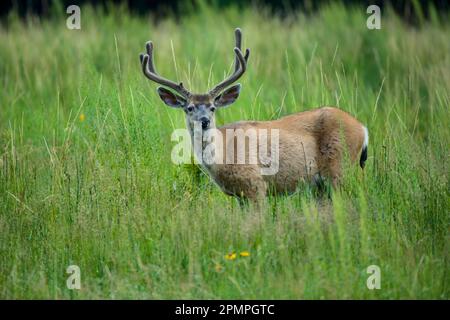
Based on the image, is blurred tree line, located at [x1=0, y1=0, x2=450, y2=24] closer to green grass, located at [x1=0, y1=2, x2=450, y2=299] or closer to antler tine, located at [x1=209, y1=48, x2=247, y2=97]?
green grass, located at [x1=0, y1=2, x2=450, y2=299]

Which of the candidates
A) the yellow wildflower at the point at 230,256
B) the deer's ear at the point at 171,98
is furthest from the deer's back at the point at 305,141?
the yellow wildflower at the point at 230,256

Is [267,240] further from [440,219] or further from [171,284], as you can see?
[440,219]

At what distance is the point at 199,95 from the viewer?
22.2ft

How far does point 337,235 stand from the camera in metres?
5.58

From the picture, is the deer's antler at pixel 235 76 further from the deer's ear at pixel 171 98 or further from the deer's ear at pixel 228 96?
the deer's ear at pixel 171 98

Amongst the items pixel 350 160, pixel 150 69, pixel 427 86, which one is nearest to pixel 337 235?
pixel 350 160

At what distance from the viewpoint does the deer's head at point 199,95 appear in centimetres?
670

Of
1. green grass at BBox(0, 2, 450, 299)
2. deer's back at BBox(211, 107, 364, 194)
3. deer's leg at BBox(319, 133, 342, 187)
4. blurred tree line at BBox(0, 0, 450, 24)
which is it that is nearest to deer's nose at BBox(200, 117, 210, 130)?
deer's back at BBox(211, 107, 364, 194)

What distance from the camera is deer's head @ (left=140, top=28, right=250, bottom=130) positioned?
22.0ft

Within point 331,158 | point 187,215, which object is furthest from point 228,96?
point 187,215

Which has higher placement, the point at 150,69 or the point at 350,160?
the point at 150,69
